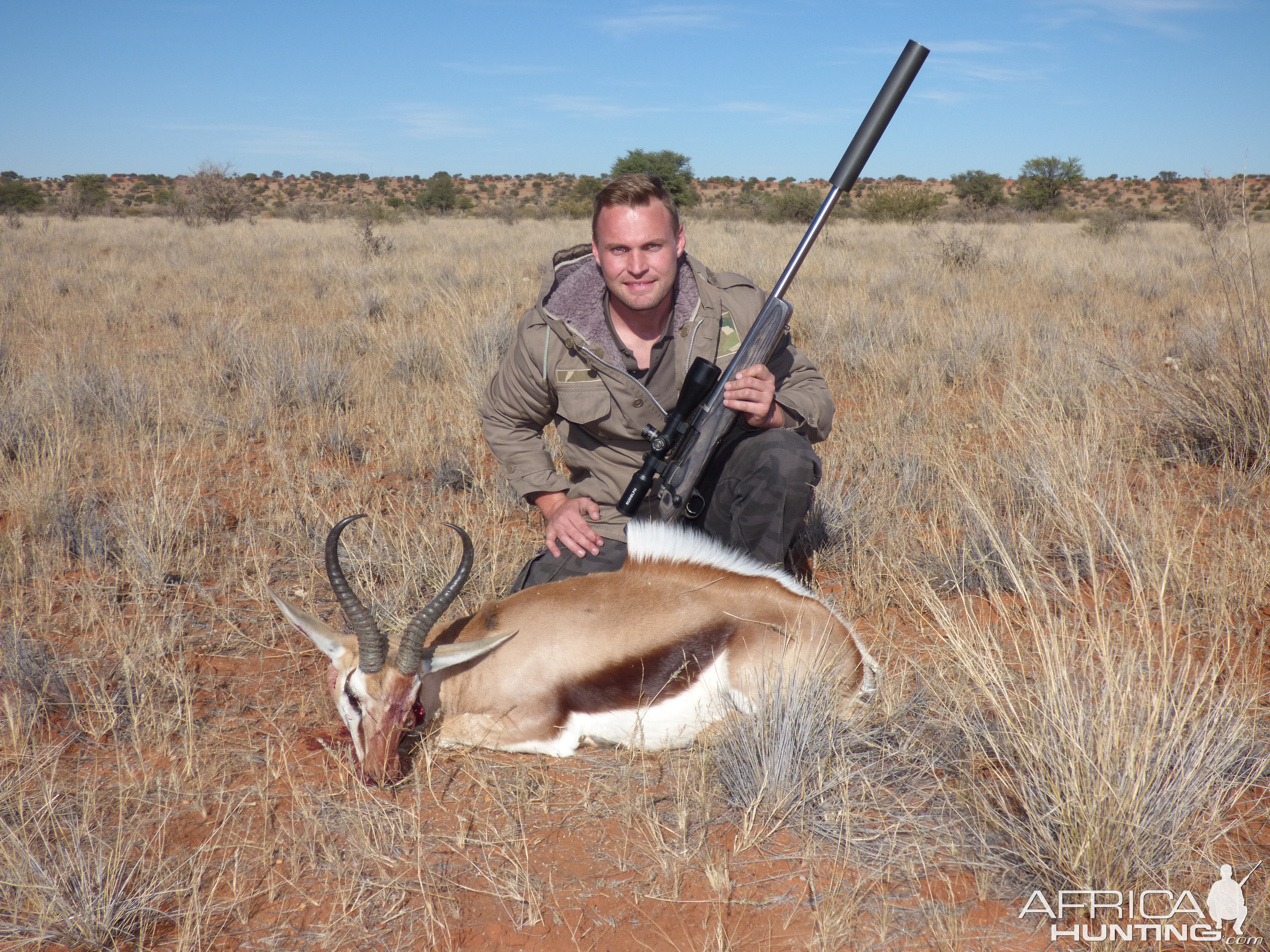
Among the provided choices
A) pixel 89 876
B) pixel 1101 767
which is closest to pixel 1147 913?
pixel 1101 767

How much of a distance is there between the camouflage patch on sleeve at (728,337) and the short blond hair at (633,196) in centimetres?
46

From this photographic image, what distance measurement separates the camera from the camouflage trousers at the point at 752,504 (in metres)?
3.45

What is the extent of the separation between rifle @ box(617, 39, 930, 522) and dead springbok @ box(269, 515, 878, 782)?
0.55m

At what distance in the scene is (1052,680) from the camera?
2279mm

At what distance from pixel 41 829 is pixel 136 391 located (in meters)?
4.95

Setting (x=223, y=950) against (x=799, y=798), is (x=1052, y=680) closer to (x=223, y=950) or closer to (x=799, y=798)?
(x=799, y=798)

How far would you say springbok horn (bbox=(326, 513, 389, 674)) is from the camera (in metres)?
2.47

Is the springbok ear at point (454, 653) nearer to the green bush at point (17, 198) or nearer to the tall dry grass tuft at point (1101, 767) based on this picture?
the tall dry grass tuft at point (1101, 767)

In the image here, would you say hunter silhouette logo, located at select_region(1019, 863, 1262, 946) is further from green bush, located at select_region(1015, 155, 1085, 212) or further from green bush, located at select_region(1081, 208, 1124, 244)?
green bush, located at select_region(1015, 155, 1085, 212)

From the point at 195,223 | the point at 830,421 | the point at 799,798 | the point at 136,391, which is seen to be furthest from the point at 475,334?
the point at 195,223

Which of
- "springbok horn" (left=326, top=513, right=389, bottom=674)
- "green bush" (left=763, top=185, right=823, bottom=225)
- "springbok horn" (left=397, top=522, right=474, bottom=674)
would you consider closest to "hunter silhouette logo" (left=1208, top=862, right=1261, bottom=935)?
"springbok horn" (left=397, top=522, right=474, bottom=674)

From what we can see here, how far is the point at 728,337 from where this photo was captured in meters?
3.75

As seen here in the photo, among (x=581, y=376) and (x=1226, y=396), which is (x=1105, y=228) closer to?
(x=1226, y=396)

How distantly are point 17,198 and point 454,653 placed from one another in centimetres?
4017
